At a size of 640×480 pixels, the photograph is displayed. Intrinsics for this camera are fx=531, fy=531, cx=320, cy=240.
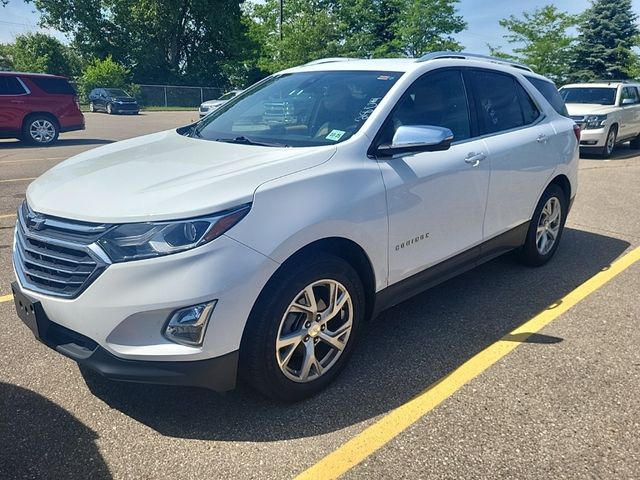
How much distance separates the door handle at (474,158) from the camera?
3.67m

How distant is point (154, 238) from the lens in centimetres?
230

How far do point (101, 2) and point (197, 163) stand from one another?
4782 cm

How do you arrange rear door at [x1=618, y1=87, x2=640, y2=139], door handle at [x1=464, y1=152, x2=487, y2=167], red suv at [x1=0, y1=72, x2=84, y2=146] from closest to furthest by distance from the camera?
door handle at [x1=464, y1=152, x2=487, y2=167]
red suv at [x1=0, y1=72, x2=84, y2=146]
rear door at [x1=618, y1=87, x2=640, y2=139]

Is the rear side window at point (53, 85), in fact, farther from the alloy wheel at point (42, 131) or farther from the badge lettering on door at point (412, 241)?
the badge lettering on door at point (412, 241)

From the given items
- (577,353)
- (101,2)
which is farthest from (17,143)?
(101,2)

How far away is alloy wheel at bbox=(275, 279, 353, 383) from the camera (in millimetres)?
2691

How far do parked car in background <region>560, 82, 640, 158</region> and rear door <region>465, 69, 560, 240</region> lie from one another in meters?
9.37

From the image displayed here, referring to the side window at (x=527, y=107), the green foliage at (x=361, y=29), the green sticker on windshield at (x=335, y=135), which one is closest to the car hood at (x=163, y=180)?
the green sticker on windshield at (x=335, y=135)

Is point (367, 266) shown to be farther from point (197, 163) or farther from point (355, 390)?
point (197, 163)

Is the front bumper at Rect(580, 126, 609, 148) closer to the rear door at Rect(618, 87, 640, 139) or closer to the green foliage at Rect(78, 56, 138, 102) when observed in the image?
the rear door at Rect(618, 87, 640, 139)

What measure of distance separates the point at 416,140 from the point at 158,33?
4792cm

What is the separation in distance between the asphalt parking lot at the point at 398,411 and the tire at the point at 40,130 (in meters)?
11.6

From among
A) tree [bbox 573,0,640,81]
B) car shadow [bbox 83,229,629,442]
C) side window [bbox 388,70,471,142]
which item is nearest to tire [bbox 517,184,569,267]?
car shadow [bbox 83,229,629,442]

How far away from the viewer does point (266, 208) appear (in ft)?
8.13
